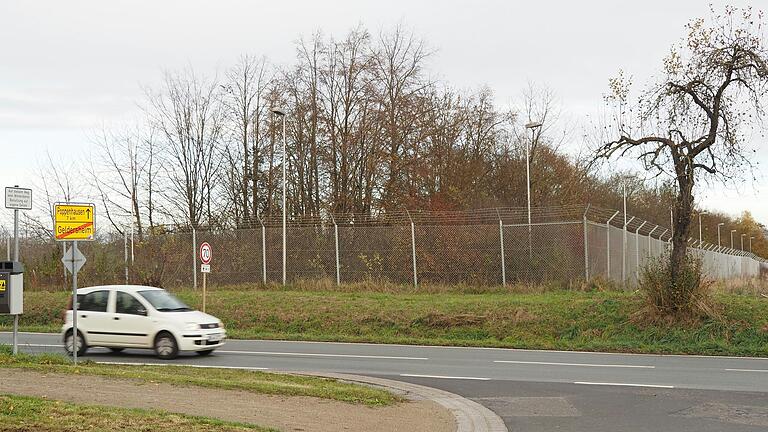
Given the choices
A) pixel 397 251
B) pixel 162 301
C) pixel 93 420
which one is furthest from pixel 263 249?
pixel 93 420

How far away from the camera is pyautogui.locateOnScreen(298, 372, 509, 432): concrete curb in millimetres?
10044

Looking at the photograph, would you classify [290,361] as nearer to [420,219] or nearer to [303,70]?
[420,219]

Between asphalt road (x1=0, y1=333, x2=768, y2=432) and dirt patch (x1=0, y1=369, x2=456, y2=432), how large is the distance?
4.11ft

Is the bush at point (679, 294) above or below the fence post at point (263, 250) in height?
below

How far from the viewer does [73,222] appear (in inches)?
613

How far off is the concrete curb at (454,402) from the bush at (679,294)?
Answer: 9.65m

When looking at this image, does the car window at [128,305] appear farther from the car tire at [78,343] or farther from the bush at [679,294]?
the bush at [679,294]

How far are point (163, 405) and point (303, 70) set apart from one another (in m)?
33.9

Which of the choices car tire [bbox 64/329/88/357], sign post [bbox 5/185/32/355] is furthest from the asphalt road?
sign post [bbox 5/185/32/355]

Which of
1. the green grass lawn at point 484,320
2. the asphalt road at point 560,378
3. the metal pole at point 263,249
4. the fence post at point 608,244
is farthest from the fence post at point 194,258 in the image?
the fence post at point 608,244

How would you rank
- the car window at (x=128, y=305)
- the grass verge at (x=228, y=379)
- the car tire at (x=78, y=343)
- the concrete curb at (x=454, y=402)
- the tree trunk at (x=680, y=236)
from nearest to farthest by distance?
1. the concrete curb at (x=454, y=402)
2. the grass verge at (x=228, y=379)
3. the car window at (x=128, y=305)
4. the car tire at (x=78, y=343)
5. the tree trunk at (x=680, y=236)

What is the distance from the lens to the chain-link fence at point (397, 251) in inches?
1129

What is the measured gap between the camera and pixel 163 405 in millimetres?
9977

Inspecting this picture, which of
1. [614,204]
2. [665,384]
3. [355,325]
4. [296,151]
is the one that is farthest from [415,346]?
[614,204]
